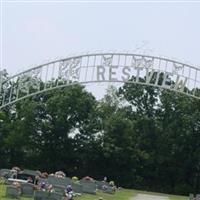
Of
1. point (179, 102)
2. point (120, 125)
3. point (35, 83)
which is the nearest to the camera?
point (35, 83)

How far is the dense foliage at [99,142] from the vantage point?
49406 mm

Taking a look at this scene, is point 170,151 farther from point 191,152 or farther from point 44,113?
point 44,113

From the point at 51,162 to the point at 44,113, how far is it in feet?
13.0

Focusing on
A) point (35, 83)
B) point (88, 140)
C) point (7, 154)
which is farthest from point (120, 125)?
point (35, 83)

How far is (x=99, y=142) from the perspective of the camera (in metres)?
49.9

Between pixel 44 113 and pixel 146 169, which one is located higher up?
pixel 44 113

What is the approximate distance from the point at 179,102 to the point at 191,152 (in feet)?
14.8

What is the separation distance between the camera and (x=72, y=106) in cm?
4997

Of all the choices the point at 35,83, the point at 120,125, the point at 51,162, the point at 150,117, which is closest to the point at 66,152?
the point at 51,162

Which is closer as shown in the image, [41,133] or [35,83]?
[35,83]

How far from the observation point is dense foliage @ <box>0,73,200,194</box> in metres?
49.4

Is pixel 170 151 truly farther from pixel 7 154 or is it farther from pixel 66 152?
pixel 7 154

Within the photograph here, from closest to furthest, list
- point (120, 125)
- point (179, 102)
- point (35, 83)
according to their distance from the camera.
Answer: point (35, 83)
point (120, 125)
point (179, 102)

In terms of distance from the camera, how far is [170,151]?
5184 cm
